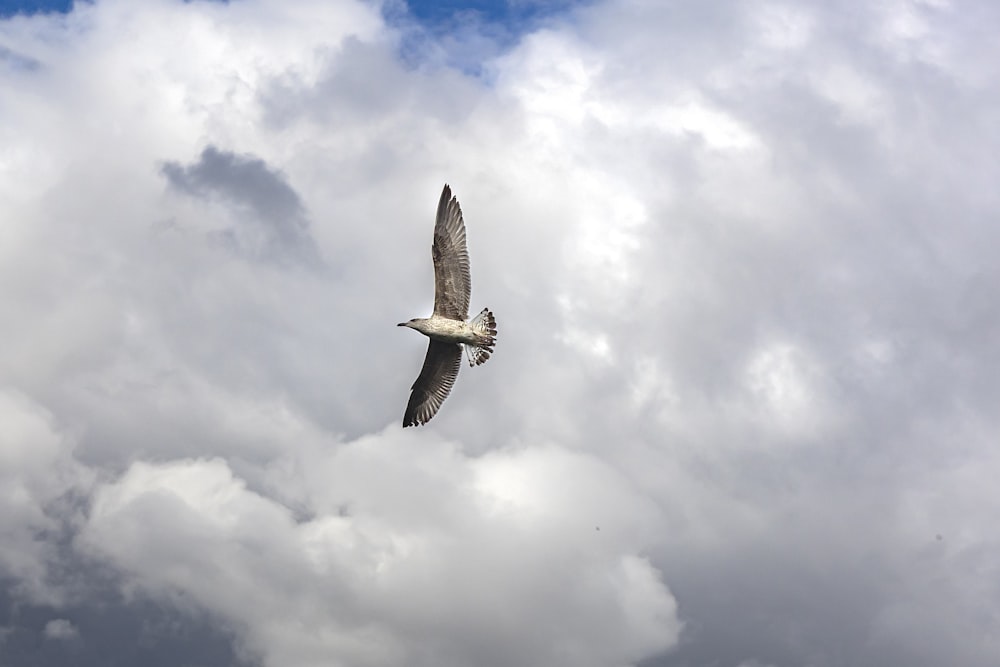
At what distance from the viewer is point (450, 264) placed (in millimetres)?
82875

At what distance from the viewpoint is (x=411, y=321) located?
82.2m

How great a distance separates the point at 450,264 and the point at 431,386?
27.8 feet

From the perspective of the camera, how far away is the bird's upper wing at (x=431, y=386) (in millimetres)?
85250

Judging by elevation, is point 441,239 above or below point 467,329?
above

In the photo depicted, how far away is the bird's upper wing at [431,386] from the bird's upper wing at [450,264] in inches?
143

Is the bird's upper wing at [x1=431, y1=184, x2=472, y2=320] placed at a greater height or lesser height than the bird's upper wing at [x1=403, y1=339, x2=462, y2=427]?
greater

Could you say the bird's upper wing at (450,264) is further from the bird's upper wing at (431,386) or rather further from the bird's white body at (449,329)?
the bird's upper wing at (431,386)

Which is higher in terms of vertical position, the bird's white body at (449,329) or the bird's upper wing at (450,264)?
the bird's upper wing at (450,264)

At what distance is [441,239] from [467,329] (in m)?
5.90

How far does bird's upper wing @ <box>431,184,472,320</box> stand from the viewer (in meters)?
82.7

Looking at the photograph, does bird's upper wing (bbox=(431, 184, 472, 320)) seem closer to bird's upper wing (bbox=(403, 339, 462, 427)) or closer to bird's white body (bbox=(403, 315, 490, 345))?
bird's white body (bbox=(403, 315, 490, 345))

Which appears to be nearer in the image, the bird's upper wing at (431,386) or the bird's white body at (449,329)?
the bird's white body at (449,329)

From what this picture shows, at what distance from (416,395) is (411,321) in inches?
260

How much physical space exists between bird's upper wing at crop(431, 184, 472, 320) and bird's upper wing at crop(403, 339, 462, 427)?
3623 mm
